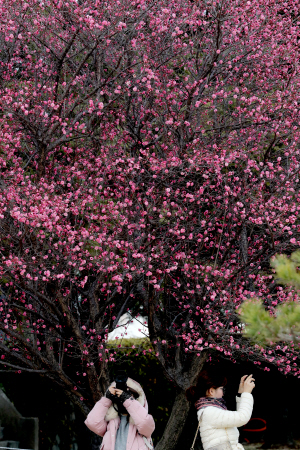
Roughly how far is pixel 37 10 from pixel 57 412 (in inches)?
294

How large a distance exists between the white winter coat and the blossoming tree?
2292 mm

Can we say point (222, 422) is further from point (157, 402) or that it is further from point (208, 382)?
point (157, 402)

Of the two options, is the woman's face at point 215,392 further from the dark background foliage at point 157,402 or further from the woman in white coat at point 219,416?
the dark background foliage at point 157,402

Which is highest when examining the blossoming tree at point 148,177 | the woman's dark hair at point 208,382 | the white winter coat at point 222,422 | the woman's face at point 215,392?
the blossoming tree at point 148,177

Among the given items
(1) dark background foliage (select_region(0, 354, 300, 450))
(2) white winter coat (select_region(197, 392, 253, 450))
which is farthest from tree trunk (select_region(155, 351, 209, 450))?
(2) white winter coat (select_region(197, 392, 253, 450))

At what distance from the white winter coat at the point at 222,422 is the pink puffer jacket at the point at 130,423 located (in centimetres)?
52

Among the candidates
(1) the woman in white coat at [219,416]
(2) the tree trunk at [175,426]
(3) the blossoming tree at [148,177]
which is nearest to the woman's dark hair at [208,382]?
(1) the woman in white coat at [219,416]

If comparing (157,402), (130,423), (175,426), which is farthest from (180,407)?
(130,423)

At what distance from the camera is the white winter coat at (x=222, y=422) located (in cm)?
381

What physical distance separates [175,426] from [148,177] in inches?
146

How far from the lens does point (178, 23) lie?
684 centimetres

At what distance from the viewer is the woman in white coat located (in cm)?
381

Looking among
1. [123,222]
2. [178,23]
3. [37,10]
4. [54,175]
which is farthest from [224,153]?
[37,10]

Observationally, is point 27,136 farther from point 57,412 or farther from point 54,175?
point 57,412
